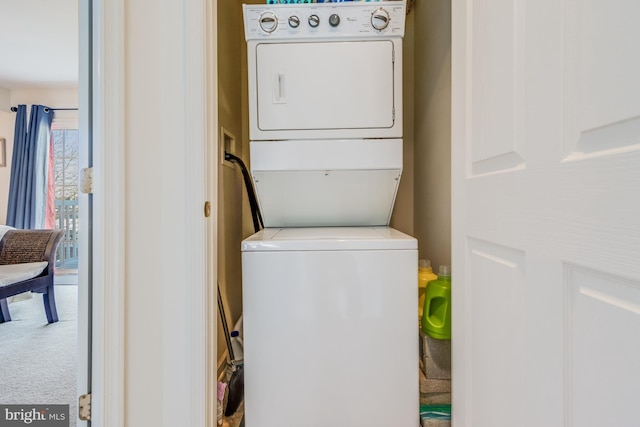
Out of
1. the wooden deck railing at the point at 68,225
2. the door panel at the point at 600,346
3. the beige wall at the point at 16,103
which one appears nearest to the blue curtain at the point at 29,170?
the beige wall at the point at 16,103

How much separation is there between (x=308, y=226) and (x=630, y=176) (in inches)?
49.8

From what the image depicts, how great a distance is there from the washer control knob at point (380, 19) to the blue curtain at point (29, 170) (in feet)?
16.5

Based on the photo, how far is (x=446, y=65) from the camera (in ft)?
4.59

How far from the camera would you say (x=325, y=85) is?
1.28m

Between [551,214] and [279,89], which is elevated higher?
[279,89]

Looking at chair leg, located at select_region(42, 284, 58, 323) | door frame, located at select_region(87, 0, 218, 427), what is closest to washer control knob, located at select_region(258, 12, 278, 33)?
door frame, located at select_region(87, 0, 218, 427)

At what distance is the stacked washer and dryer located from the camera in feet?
3.54

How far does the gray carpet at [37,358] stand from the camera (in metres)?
1.82

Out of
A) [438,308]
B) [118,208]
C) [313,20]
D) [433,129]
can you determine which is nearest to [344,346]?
[438,308]

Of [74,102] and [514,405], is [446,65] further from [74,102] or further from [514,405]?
[74,102]

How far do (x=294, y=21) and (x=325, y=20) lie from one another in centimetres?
13

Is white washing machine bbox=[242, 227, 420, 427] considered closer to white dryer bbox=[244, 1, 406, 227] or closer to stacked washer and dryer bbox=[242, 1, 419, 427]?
stacked washer and dryer bbox=[242, 1, 419, 427]

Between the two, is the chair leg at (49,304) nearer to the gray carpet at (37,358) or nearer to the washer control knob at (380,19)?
the gray carpet at (37,358)

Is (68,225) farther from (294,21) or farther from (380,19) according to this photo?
(380,19)
